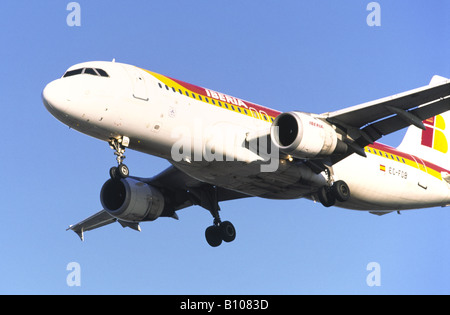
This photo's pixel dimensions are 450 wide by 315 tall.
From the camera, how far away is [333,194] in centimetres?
3575

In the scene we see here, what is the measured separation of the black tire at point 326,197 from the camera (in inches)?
1410

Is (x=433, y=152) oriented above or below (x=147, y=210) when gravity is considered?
above

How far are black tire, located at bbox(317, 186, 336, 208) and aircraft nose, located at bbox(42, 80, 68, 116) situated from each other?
41.2 feet

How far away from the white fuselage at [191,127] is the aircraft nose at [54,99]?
0.04 metres

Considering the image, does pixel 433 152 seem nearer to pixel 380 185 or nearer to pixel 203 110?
pixel 380 185

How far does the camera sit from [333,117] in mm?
34375

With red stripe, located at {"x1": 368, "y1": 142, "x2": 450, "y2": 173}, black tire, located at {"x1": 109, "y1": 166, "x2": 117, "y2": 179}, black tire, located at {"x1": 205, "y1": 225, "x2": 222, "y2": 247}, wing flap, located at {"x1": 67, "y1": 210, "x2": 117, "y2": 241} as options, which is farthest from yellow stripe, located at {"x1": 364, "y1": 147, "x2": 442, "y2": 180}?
wing flap, located at {"x1": 67, "y1": 210, "x2": 117, "y2": 241}

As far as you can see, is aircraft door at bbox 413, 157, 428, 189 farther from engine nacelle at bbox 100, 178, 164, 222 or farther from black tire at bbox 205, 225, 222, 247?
engine nacelle at bbox 100, 178, 164, 222

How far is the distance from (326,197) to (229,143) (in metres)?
5.72

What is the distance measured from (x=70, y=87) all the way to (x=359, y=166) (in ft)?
48.4

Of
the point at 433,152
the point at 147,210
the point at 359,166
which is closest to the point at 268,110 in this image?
the point at 359,166

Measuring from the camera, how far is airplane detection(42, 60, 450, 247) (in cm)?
3092

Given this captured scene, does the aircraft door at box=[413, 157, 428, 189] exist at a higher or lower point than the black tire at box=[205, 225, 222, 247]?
higher

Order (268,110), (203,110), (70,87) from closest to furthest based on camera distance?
(70,87) → (203,110) → (268,110)
